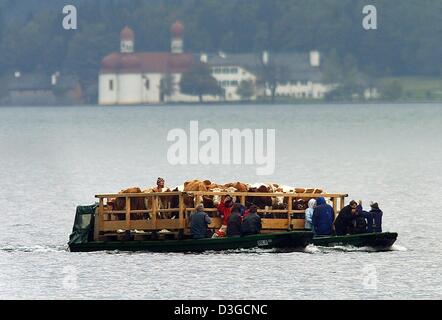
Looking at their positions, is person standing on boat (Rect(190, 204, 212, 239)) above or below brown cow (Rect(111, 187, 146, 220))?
below

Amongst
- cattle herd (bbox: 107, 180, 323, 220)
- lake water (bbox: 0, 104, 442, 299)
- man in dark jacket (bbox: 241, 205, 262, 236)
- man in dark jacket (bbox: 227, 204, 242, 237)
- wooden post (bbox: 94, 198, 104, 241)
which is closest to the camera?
lake water (bbox: 0, 104, 442, 299)

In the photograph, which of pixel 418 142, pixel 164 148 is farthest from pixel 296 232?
pixel 418 142

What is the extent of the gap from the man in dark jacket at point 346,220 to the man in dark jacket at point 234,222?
302 cm

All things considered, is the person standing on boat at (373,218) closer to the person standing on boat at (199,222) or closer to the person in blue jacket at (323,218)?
the person in blue jacket at (323,218)

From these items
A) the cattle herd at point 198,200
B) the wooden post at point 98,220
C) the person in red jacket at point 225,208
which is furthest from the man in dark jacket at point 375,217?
the wooden post at point 98,220

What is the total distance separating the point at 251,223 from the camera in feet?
170

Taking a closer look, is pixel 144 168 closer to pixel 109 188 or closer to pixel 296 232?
pixel 109 188

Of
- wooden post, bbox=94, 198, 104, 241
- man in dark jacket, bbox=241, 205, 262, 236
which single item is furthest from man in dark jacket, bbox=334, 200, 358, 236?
Result: wooden post, bbox=94, 198, 104, 241

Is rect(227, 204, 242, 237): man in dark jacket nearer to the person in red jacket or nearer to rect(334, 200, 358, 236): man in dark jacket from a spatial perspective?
the person in red jacket

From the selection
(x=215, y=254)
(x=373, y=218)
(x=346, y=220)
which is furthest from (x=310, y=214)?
(x=215, y=254)

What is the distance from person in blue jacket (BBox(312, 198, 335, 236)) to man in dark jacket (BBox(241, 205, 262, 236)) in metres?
1.81

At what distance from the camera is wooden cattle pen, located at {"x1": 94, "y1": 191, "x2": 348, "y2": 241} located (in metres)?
52.8

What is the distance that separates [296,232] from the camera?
52062 mm

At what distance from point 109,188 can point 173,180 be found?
26.4 ft
